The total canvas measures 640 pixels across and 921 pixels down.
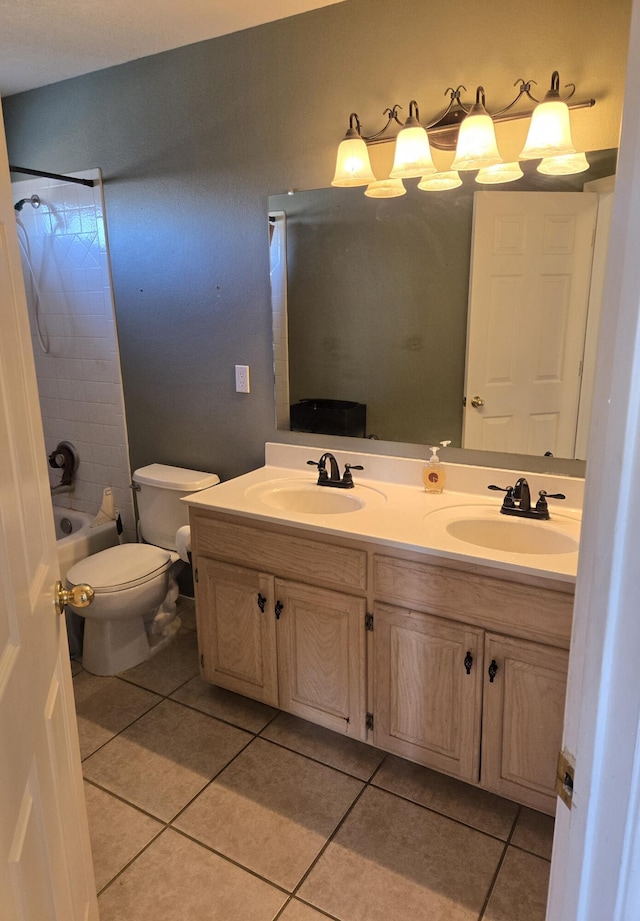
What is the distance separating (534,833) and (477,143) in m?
2.03

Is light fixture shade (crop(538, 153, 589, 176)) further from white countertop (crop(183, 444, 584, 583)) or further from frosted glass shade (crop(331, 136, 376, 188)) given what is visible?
white countertop (crop(183, 444, 584, 583))

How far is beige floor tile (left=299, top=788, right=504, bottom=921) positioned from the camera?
1505mm

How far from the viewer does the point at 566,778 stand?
0.69m

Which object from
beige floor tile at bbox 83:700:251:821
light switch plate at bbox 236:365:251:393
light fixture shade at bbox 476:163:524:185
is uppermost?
light fixture shade at bbox 476:163:524:185

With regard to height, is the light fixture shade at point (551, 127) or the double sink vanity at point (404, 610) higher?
the light fixture shade at point (551, 127)

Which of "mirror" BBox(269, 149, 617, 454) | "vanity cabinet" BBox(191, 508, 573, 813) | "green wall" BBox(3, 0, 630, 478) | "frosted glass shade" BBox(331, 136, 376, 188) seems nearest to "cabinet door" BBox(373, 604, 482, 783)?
"vanity cabinet" BBox(191, 508, 573, 813)

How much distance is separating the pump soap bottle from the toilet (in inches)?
39.7

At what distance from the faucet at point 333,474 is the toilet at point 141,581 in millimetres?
614

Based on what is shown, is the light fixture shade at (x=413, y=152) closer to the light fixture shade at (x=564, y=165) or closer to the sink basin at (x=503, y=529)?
the light fixture shade at (x=564, y=165)

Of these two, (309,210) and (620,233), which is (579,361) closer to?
(309,210)

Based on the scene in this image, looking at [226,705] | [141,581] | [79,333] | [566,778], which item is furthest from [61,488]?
[566,778]

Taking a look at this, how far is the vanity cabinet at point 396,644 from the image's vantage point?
158cm

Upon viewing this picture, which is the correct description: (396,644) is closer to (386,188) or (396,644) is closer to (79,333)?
(386,188)

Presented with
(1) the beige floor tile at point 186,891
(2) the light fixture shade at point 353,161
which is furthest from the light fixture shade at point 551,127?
(1) the beige floor tile at point 186,891
